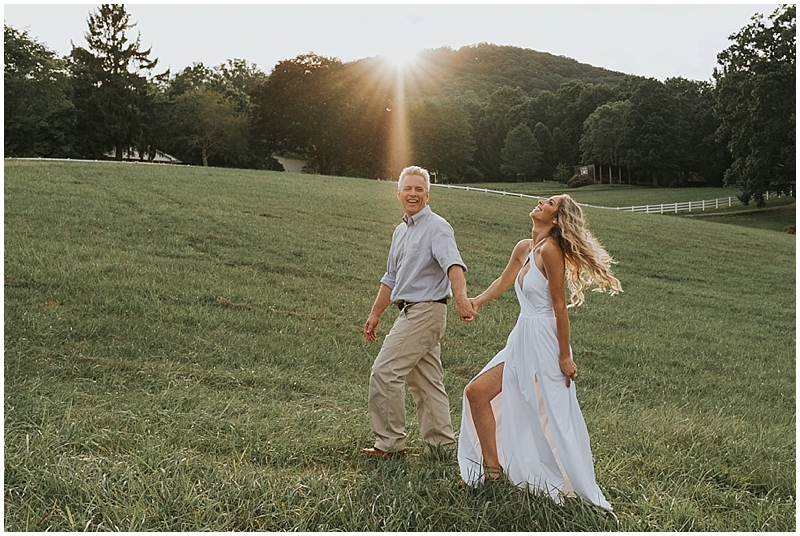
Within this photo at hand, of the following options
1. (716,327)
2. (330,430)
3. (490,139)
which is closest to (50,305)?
(330,430)

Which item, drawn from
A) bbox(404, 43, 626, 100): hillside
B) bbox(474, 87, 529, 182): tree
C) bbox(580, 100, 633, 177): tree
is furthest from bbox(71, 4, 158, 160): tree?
bbox(404, 43, 626, 100): hillside

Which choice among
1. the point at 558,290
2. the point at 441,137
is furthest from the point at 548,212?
the point at 441,137

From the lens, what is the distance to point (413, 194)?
511cm

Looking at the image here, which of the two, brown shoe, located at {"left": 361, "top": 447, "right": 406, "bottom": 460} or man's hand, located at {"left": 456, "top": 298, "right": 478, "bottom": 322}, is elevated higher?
man's hand, located at {"left": 456, "top": 298, "right": 478, "bottom": 322}

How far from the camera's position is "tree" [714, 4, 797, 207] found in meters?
42.8

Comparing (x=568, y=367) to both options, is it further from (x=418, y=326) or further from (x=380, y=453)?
(x=380, y=453)

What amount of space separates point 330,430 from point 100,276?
287 inches

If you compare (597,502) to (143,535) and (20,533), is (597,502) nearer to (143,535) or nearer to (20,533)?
(143,535)

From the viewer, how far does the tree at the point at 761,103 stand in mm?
42750

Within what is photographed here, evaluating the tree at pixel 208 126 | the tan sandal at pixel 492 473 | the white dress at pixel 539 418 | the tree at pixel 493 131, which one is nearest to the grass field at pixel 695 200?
the tree at pixel 493 131

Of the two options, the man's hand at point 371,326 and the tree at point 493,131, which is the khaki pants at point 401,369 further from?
the tree at point 493,131

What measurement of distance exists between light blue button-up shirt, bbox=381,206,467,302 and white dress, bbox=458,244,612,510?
0.70 meters

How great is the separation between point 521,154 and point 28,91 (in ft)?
172

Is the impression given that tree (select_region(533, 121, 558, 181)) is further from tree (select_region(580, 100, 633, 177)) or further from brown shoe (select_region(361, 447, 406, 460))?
brown shoe (select_region(361, 447, 406, 460))
